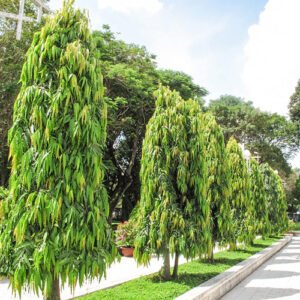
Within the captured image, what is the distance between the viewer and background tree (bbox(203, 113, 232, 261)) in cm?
996

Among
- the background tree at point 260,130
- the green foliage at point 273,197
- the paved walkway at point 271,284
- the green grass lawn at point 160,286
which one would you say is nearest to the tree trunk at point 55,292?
the green grass lawn at point 160,286

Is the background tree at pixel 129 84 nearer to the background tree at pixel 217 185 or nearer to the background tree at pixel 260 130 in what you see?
the background tree at pixel 217 185

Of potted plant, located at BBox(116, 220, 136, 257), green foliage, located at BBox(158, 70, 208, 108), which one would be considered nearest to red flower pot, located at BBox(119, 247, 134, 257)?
potted plant, located at BBox(116, 220, 136, 257)

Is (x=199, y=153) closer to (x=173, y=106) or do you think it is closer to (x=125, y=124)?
(x=173, y=106)

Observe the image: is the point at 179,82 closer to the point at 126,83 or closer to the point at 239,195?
the point at 126,83

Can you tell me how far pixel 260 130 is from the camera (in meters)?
31.4

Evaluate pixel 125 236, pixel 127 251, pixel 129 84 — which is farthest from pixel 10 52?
pixel 127 251

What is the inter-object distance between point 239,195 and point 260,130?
19525 millimetres

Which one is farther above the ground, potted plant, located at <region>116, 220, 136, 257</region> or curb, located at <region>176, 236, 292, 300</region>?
potted plant, located at <region>116, 220, 136, 257</region>

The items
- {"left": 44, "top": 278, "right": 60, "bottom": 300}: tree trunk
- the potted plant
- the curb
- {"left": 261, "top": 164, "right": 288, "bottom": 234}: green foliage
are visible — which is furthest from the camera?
{"left": 261, "top": 164, "right": 288, "bottom": 234}: green foliage

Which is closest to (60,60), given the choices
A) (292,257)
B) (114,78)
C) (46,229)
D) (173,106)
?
(46,229)

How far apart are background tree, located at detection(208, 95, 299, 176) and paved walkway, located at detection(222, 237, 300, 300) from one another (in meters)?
20.6

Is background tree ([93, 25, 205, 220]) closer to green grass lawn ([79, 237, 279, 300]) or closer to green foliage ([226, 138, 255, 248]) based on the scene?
green foliage ([226, 138, 255, 248])

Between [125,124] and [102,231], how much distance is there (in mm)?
15670
